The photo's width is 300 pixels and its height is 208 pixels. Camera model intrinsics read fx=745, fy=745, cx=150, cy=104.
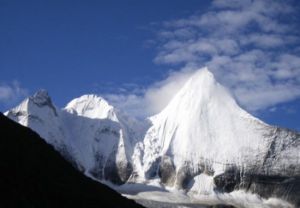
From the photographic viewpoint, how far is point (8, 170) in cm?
11950

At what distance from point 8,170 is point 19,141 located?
17.1 metres

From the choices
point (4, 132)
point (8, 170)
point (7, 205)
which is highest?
point (4, 132)

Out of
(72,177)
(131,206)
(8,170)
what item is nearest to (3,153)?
(8,170)

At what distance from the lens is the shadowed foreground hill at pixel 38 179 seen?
114312 mm

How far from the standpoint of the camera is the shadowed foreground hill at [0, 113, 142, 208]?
114312 mm

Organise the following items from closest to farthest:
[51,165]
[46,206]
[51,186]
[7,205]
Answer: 1. [7,205]
2. [46,206]
3. [51,186]
4. [51,165]

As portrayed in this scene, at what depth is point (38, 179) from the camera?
123750 millimetres

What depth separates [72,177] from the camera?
137 metres

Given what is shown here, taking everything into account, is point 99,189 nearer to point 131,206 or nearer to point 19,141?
point 131,206

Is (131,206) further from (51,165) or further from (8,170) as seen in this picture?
(8,170)

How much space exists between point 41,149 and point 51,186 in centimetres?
1799

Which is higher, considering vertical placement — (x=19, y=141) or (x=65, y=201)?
(x=19, y=141)

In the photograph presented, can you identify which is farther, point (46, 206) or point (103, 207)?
point (103, 207)

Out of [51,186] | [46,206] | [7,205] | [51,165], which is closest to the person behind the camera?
[7,205]
